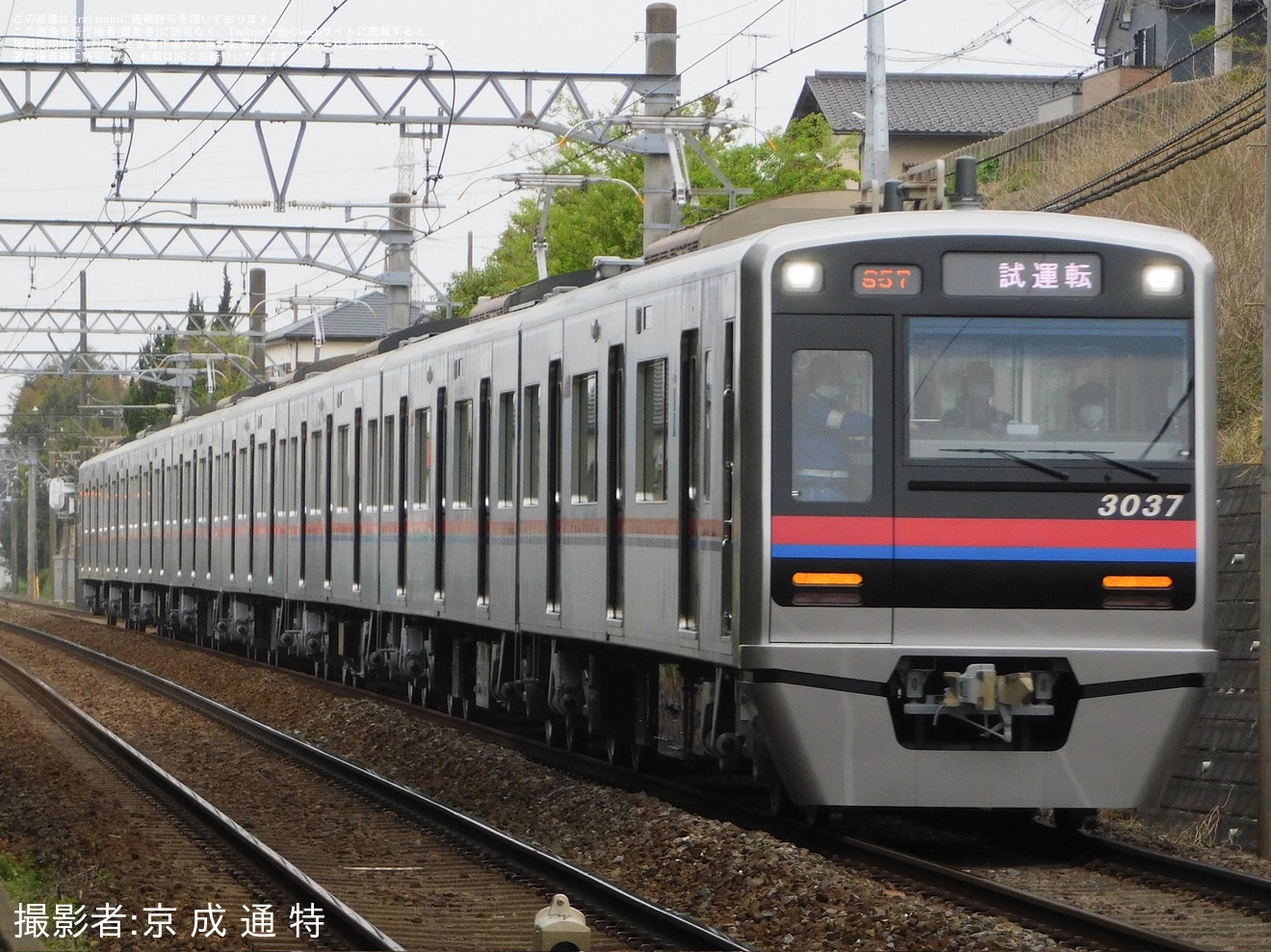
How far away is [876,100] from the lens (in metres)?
20.1

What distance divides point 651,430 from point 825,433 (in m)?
1.98

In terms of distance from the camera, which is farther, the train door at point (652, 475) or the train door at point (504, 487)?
the train door at point (504, 487)

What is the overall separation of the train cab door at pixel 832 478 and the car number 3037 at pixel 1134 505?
36.1 inches

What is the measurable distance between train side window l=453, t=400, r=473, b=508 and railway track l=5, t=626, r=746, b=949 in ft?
6.82

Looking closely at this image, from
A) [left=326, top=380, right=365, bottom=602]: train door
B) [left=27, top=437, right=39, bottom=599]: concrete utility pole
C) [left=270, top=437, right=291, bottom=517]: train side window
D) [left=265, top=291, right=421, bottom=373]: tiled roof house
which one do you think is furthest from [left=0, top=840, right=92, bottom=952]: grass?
[left=265, top=291, right=421, bottom=373]: tiled roof house

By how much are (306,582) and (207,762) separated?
743 cm

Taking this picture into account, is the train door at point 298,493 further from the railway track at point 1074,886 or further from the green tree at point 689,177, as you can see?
the railway track at point 1074,886

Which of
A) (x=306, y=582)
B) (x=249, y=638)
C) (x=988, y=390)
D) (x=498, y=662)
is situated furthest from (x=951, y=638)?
(x=249, y=638)

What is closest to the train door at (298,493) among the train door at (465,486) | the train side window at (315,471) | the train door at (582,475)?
the train side window at (315,471)

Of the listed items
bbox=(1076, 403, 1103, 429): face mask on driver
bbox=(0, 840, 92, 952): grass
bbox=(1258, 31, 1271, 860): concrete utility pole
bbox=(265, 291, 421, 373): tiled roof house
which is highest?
bbox=(265, 291, 421, 373): tiled roof house

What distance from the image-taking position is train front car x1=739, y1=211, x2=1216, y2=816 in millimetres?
9320

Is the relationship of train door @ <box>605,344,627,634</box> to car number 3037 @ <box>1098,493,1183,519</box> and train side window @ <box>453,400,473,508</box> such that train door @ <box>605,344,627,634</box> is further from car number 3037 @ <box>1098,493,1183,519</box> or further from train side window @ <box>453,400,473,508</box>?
train side window @ <box>453,400,473,508</box>

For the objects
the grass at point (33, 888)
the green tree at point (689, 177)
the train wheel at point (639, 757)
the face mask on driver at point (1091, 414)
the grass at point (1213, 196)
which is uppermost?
the green tree at point (689, 177)

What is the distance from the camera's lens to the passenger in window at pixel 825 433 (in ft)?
30.9
